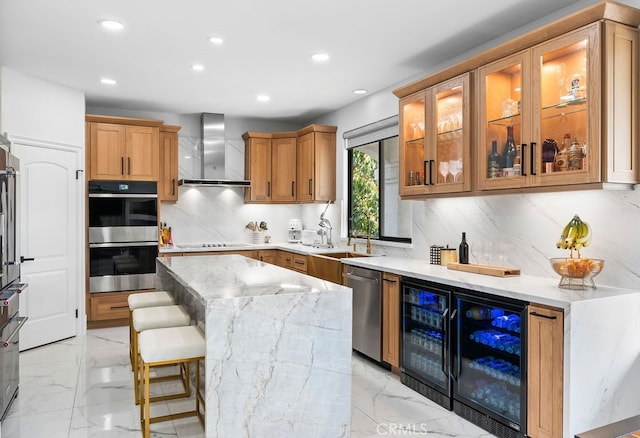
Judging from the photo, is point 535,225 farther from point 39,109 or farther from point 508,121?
point 39,109

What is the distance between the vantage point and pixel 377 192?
535 cm

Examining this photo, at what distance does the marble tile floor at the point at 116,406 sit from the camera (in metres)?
2.93

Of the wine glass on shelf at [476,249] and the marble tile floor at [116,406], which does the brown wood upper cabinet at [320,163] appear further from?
the wine glass on shelf at [476,249]

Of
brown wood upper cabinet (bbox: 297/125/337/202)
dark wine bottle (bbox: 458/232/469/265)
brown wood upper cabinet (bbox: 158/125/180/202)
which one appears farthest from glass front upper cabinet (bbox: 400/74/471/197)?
brown wood upper cabinet (bbox: 158/125/180/202)

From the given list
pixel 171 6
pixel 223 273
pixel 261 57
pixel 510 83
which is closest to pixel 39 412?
pixel 223 273

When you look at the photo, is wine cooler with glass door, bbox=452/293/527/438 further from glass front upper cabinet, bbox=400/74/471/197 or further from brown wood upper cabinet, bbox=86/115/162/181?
brown wood upper cabinet, bbox=86/115/162/181

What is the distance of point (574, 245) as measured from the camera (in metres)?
2.74

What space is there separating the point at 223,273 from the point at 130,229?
2842 mm

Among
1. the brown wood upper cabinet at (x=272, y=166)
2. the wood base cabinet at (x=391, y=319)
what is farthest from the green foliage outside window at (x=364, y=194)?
the wood base cabinet at (x=391, y=319)

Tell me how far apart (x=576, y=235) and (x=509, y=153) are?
69cm

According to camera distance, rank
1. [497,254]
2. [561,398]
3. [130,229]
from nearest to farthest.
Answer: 1. [561,398]
2. [497,254]
3. [130,229]

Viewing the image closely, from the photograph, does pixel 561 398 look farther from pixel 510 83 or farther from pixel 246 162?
pixel 246 162

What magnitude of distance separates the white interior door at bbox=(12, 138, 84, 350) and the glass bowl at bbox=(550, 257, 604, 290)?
4625 millimetres

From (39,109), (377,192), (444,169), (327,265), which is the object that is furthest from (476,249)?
(39,109)
